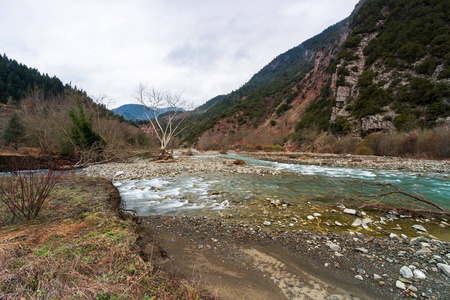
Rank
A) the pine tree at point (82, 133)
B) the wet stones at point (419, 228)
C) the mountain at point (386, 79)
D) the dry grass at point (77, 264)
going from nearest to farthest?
1. the dry grass at point (77, 264)
2. the wet stones at point (419, 228)
3. the pine tree at point (82, 133)
4. the mountain at point (386, 79)

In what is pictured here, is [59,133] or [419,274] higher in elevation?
[59,133]

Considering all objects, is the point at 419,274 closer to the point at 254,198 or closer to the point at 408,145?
the point at 254,198

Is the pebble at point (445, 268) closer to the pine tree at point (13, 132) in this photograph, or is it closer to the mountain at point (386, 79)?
the mountain at point (386, 79)

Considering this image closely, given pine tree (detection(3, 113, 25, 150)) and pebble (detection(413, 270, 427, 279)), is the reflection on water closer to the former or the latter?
pebble (detection(413, 270, 427, 279))

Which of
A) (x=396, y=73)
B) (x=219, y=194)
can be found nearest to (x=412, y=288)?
(x=219, y=194)

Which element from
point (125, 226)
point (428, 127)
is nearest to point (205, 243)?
point (125, 226)

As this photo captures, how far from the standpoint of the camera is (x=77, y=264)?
6.44 feet

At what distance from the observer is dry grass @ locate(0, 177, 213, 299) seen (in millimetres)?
1518

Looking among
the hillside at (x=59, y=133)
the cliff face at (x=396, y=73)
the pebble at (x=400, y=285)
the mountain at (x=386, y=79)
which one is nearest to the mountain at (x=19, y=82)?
the hillside at (x=59, y=133)

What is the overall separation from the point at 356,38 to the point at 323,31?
319 feet

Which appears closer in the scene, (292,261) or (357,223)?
(292,261)

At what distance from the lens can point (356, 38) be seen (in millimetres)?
40719

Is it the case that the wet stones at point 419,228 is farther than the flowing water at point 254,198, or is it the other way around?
the flowing water at point 254,198

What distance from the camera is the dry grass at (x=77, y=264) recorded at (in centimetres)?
152
